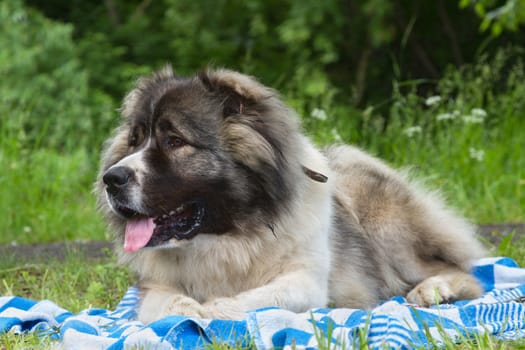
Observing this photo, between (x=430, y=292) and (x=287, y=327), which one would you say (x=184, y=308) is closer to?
(x=287, y=327)

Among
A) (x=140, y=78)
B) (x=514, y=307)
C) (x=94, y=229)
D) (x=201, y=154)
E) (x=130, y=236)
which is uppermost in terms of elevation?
(x=140, y=78)

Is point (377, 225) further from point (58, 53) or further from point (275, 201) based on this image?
point (58, 53)

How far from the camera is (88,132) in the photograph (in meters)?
10.0

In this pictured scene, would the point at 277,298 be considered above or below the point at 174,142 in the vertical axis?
below

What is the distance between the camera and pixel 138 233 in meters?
3.41

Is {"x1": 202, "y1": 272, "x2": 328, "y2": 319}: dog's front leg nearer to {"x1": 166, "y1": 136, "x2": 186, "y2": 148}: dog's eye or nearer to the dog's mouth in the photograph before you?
the dog's mouth

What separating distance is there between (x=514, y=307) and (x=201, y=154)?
59.3 inches

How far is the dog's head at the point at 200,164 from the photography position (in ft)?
10.8

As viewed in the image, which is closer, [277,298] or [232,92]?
[277,298]

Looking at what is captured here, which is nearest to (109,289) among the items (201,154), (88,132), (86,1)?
(201,154)

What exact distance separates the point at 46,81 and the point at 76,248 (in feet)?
17.5

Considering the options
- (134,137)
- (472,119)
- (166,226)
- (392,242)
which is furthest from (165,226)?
(472,119)

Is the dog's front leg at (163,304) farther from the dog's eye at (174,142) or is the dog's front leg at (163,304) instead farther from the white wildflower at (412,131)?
the white wildflower at (412,131)

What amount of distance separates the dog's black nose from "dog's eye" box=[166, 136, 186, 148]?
0.26 meters
